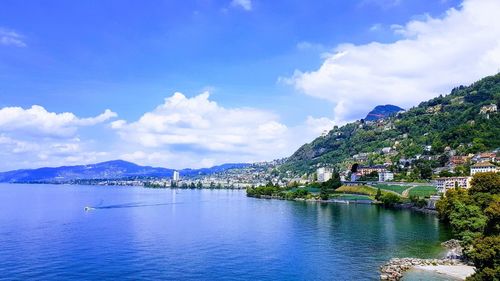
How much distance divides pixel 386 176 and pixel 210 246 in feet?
329

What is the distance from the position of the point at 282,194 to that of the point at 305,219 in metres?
64.5

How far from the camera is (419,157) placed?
157000 millimetres

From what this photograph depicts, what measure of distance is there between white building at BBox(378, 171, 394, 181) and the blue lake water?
56.2 metres

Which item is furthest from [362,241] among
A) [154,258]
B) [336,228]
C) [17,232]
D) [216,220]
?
[17,232]

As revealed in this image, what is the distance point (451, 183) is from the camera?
103m

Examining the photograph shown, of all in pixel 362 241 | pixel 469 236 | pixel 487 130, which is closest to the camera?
pixel 469 236

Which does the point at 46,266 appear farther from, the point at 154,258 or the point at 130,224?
the point at 130,224

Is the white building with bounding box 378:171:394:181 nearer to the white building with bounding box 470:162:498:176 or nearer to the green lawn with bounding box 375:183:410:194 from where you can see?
the green lawn with bounding box 375:183:410:194

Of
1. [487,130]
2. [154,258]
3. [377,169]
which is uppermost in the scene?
[487,130]

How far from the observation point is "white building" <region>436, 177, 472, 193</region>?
323 ft

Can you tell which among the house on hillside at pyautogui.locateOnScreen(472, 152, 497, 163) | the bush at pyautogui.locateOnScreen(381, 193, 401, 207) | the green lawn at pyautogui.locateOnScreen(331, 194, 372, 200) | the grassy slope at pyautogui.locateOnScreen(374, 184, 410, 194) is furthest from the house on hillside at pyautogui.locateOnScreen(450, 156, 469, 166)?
the bush at pyautogui.locateOnScreen(381, 193, 401, 207)

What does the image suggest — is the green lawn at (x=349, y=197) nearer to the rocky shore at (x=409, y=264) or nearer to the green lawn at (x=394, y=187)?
the green lawn at (x=394, y=187)

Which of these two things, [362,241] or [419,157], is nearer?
[362,241]

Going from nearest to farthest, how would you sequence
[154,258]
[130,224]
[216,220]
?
[154,258] → [130,224] → [216,220]
